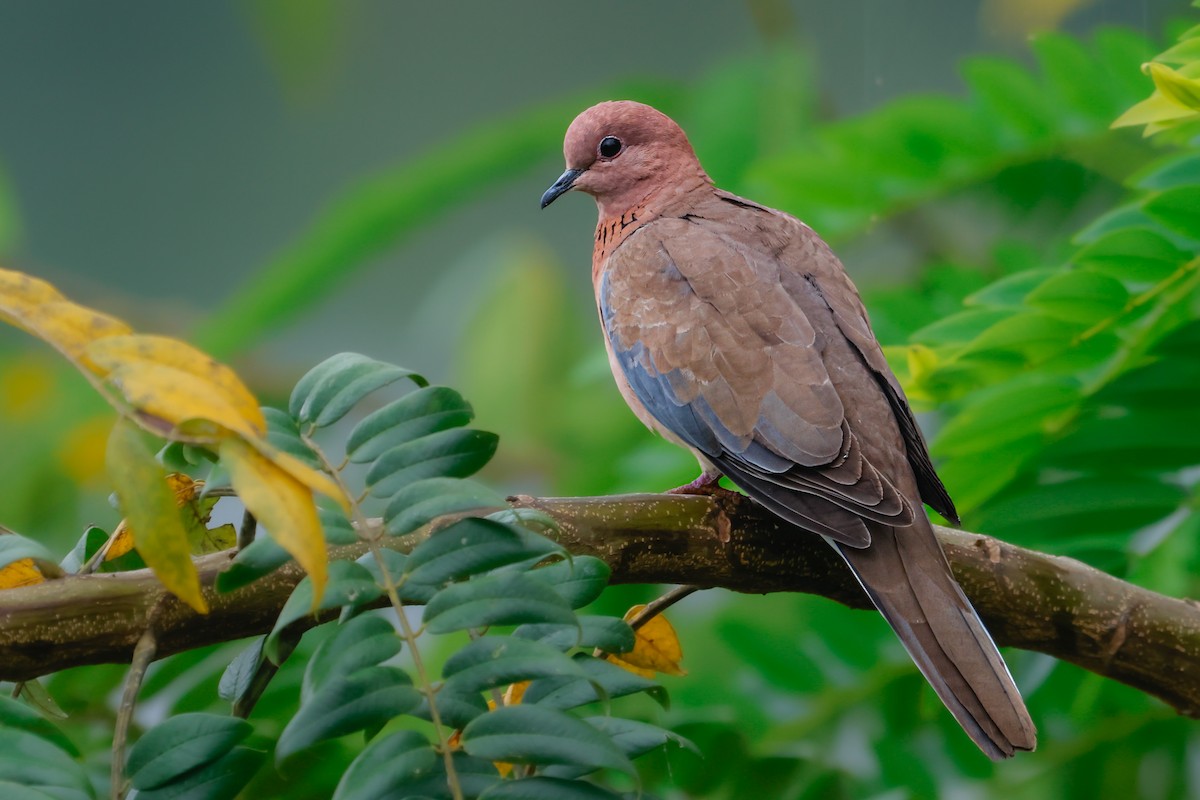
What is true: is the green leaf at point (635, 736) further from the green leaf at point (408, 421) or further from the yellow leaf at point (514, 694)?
the green leaf at point (408, 421)

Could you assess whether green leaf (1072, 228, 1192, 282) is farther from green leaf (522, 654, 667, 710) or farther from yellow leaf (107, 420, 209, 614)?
yellow leaf (107, 420, 209, 614)

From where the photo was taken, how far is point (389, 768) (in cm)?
69

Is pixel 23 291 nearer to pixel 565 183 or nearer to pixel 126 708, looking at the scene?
pixel 126 708

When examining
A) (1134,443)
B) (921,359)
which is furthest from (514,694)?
(1134,443)

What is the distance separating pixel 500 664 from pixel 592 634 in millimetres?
137

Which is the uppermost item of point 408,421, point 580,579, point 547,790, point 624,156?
point 624,156

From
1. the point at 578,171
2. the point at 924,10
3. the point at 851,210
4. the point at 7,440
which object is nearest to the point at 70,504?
the point at 7,440

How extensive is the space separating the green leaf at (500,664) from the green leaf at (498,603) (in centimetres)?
2

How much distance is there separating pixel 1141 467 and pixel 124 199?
4.15 meters

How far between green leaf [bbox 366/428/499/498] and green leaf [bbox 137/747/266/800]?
0.62 ft

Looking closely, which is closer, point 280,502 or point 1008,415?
point 280,502

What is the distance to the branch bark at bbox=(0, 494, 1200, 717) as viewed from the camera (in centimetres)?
84

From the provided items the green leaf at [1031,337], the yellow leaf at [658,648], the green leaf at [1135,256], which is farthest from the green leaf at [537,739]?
the green leaf at [1135,256]

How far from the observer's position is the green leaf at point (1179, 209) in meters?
1.26
